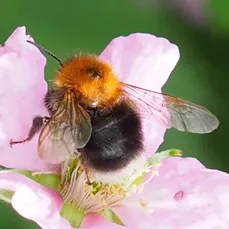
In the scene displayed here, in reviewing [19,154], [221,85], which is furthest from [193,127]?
[221,85]

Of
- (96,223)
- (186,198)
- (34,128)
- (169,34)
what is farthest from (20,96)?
(169,34)

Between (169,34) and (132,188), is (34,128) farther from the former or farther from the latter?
(169,34)

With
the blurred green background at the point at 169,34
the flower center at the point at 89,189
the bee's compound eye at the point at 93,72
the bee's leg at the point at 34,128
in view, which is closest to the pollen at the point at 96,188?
the flower center at the point at 89,189

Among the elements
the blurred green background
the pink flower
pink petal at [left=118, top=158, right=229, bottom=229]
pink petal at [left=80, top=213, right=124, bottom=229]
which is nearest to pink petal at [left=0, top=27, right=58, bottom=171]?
the pink flower

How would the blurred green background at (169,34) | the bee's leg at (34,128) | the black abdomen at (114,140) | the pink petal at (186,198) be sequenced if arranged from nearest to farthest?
the black abdomen at (114,140)
the bee's leg at (34,128)
the pink petal at (186,198)
the blurred green background at (169,34)

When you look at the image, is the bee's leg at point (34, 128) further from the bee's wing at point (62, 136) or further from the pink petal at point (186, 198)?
the pink petal at point (186, 198)

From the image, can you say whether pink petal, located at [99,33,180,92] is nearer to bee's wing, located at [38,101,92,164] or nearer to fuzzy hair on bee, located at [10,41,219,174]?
fuzzy hair on bee, located at [10,41,219,174]
